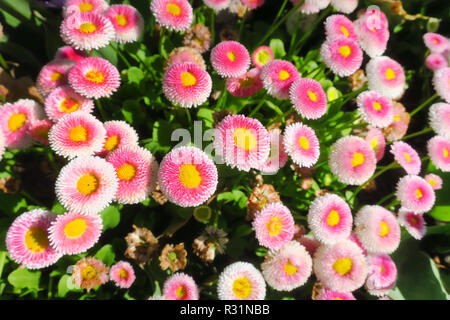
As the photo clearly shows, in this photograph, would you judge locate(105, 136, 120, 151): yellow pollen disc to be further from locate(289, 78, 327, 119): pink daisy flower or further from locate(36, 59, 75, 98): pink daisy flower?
locate(289, 78, 327, 119): pink daisy flower

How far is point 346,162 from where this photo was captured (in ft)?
4.79

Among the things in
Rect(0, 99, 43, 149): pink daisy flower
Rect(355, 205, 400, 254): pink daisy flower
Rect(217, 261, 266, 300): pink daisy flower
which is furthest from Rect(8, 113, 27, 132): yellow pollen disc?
Rect(355, 205, 400, 254): pink daisy flower

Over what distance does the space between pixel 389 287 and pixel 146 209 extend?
131 centimetres

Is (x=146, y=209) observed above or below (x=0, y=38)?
below

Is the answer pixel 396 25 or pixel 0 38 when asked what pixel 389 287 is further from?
pixel 0 38

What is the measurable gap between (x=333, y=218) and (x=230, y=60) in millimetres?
853

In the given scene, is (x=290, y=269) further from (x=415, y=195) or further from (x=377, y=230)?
(x=415, y=195)

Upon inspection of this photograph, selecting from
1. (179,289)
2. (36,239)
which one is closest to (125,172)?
(36,239)

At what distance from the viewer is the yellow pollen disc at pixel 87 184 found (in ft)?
3.64

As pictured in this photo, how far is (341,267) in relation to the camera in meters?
1.37

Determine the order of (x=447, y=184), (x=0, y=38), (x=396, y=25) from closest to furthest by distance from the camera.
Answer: (x=0, y=38)
(x=447, y=184)
(x=396, y=25)

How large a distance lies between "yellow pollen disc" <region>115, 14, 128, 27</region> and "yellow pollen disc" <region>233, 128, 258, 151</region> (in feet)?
2.64

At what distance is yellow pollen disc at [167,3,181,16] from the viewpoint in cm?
147
